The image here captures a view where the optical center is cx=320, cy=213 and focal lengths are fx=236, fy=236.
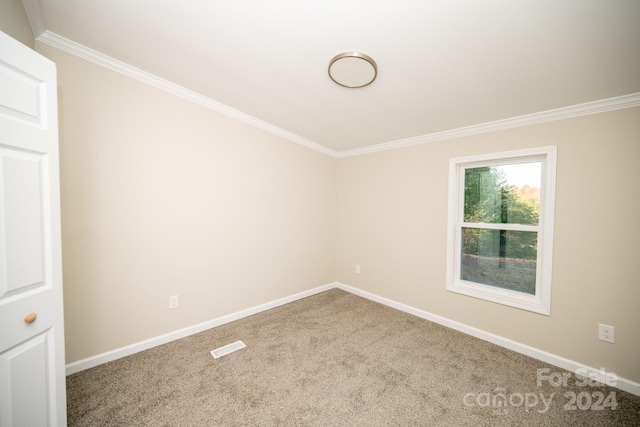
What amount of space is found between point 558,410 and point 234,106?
3674 mm

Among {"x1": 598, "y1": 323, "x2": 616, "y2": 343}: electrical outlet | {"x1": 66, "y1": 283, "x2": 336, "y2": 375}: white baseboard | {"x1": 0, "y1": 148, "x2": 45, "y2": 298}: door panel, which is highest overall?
{"x1": 0, "y1": 148, "x2": 45, "y2": 298}: door panel

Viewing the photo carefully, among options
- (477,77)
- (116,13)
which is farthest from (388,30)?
(116,13)

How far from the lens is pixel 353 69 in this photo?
1713mm

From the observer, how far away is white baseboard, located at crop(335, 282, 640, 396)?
5.99ft

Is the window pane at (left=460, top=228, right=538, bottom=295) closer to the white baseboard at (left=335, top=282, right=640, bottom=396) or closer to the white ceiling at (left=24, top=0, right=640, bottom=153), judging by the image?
the white baseboard at (left=335, top=282, right=640, bottom=396)

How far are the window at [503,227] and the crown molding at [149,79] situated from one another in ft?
7.67

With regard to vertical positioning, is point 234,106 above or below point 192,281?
above

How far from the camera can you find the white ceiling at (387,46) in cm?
124

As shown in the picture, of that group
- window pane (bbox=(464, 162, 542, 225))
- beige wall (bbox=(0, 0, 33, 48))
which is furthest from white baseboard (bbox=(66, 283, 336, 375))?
window pane (bbox=(464, 162, 542, 225))

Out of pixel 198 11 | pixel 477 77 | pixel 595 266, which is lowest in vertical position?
pixel 595 266

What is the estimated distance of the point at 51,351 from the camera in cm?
116

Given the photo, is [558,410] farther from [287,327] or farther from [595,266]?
[287,327]

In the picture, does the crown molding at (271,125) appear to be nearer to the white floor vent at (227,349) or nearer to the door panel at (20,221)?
the door panel at (20,221)

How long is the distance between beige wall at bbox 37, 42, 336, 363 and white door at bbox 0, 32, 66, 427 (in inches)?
31.2
